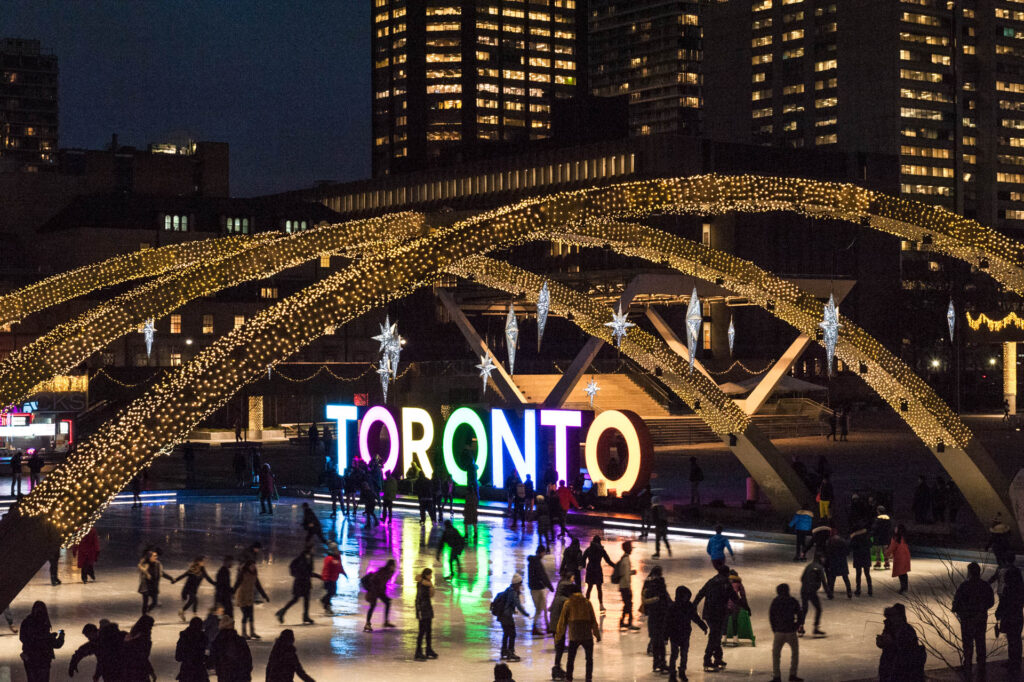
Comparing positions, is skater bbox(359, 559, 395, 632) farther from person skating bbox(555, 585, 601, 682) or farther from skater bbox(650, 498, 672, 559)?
skater bbox(650, 498, 672, 559)

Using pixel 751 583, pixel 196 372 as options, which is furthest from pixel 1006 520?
pixel 196 372

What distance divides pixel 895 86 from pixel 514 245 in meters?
160

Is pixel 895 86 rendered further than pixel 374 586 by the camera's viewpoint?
Yes

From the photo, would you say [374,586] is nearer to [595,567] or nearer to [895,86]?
[595,567]

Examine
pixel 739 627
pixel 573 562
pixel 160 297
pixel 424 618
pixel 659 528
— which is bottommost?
pixel 739 627

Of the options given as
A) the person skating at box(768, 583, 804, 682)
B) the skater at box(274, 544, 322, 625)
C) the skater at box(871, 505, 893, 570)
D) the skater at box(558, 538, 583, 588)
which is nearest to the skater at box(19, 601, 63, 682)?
the skater at box(274, 544, 322, 625)

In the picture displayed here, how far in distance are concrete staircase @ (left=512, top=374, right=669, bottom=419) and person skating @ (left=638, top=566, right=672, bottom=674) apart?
5095cm

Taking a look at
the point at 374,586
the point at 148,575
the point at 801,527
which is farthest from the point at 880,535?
the point at 148,575

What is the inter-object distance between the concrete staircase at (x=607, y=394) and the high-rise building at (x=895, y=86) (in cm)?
10103

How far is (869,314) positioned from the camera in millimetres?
108625

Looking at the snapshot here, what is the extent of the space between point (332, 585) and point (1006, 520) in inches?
582

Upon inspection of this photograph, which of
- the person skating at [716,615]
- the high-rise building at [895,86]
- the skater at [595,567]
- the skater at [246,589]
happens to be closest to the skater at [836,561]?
the skater at [595,567]

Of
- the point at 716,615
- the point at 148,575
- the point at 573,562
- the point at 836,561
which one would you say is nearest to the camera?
the point at 716,615

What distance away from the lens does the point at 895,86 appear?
171 metres
